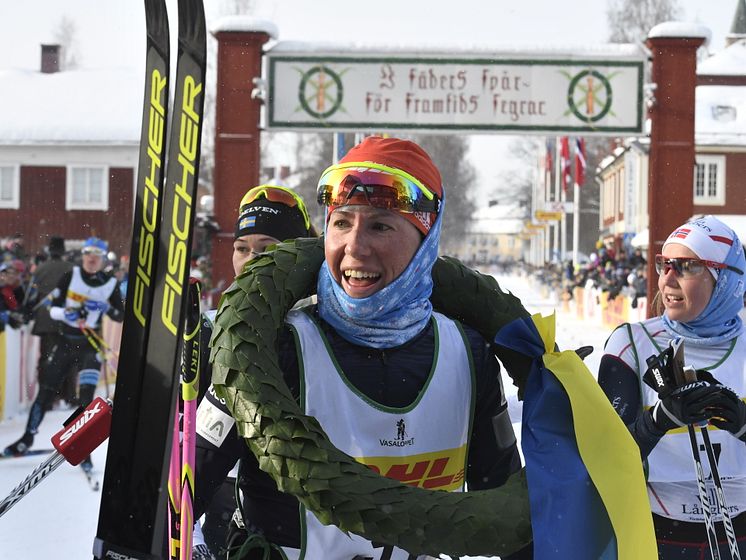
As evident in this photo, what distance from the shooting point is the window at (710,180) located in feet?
114

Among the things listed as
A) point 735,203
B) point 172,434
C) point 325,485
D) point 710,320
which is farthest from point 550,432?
point 735,203

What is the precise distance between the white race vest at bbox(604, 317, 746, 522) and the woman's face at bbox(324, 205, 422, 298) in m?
1.46

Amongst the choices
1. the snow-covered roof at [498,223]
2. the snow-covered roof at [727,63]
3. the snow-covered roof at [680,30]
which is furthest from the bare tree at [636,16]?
the snow-covered roof at [498,223]

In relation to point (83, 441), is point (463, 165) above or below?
above

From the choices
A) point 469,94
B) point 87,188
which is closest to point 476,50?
point 469,94

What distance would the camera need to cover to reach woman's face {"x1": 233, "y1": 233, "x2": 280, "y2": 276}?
3738 mm

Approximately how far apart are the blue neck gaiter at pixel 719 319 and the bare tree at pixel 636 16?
39.9 meters

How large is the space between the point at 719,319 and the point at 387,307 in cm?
172

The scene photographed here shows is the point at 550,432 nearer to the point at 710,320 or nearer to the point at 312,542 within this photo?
the point at 312,542

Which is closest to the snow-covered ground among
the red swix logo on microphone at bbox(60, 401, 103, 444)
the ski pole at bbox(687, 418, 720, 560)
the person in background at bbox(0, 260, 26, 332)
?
the ski pole at bbox(687, 418, 720, 560)

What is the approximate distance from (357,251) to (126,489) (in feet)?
2.07

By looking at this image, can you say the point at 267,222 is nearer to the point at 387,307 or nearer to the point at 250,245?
the point at 250,245

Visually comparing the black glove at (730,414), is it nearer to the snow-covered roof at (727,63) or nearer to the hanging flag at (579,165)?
the hanging flag at (579,165)

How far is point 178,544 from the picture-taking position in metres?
2.18
